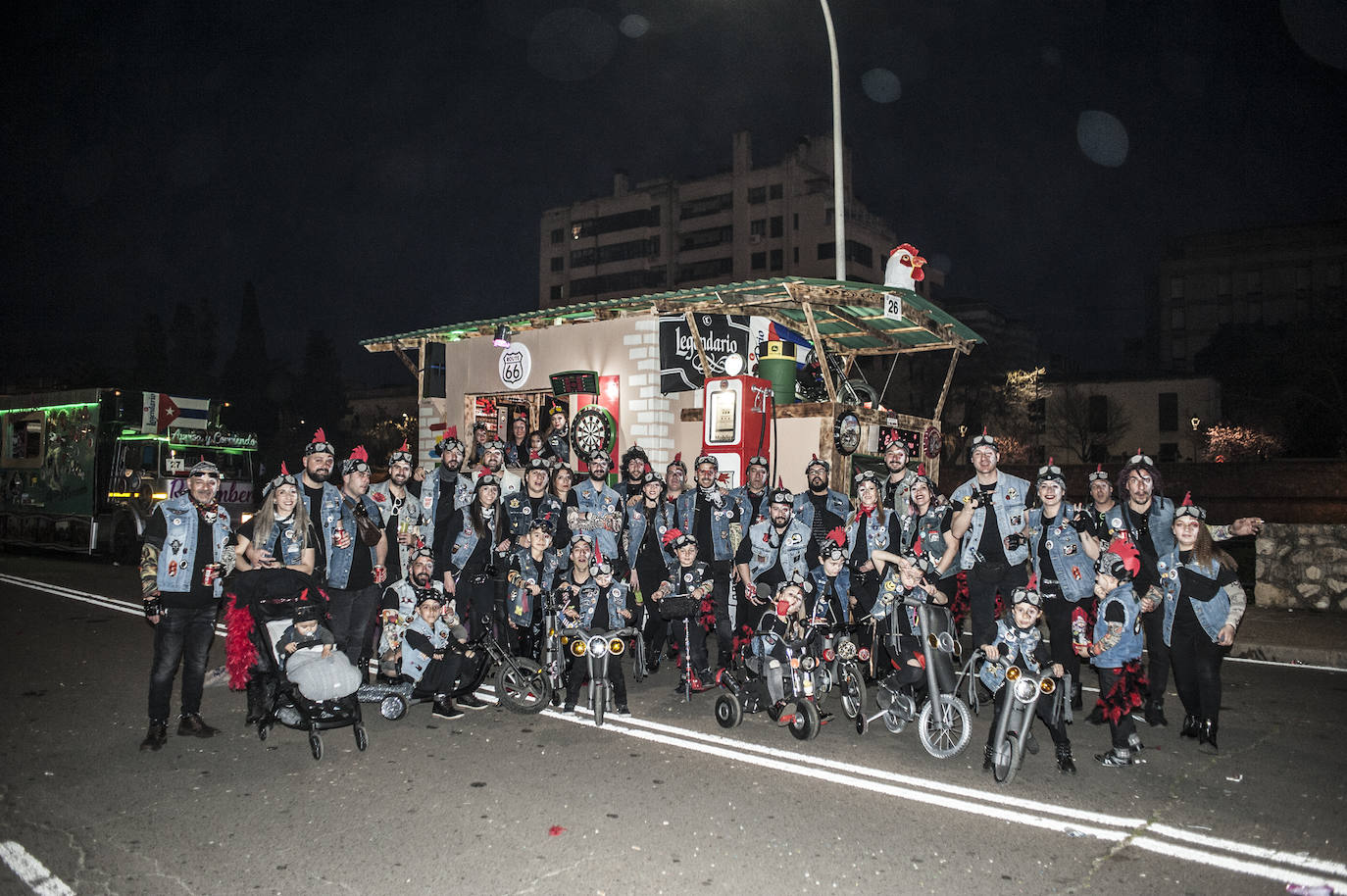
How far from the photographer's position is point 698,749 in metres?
5.84

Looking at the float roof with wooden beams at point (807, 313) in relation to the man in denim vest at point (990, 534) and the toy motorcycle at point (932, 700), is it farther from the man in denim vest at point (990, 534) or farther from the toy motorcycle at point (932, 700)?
the toy motorcycle at point (932, 700)

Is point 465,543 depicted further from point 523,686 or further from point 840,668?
point 840,668

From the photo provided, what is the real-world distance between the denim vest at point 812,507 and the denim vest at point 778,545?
0.16 meters

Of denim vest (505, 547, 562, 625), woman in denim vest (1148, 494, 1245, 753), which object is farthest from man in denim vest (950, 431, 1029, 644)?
denim vest (505, 547, 562, 625)

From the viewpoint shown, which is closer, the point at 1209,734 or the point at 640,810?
the point at 640,810

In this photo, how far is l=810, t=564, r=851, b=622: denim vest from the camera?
6535 mm

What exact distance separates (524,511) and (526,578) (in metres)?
0.77

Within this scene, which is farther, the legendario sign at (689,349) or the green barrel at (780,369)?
the legendario sign at (689,349)

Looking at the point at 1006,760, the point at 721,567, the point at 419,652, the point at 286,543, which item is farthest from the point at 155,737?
the point at 1006,760

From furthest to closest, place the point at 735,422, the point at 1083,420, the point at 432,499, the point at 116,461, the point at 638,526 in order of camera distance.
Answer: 1. the point at 1083,420
2. the point at 116,461
3. the point at 735,422
4. the point at 638,526
5. the point at 432,499

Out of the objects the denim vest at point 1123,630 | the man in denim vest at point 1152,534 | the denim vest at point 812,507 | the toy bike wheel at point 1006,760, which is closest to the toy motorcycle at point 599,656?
the denim vest at point 812,507

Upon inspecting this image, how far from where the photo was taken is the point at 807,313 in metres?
12.5

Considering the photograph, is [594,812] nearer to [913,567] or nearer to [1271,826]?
[913,567]

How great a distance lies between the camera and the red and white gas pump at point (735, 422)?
11.8 m
